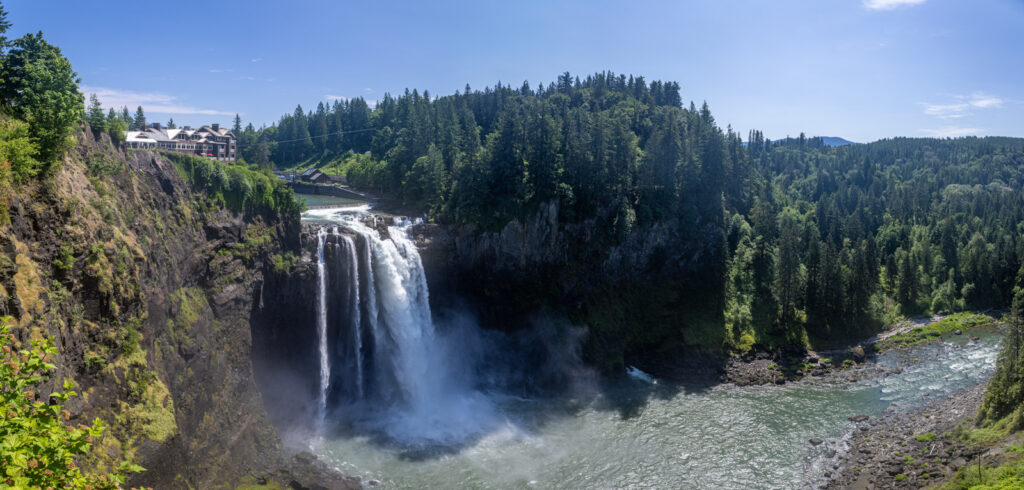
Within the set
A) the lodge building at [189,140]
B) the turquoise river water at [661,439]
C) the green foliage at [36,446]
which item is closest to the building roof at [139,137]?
the lodge building at [189,140]

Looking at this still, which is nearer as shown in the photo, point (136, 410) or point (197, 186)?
point (136, 410)

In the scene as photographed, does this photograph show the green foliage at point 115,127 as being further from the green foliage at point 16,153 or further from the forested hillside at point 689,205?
the forested hillside at point 689,205

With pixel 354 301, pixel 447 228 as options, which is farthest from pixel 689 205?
pixel 354 301

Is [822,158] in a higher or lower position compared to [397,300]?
higher

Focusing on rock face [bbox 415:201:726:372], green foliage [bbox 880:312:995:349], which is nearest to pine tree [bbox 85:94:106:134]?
rock face [bbox 415:201:726:372]

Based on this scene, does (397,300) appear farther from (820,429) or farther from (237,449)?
(820,429)

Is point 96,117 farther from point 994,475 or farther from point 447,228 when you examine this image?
point 994,475

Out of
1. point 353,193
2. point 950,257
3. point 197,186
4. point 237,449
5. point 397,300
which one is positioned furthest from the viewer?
point 950,257

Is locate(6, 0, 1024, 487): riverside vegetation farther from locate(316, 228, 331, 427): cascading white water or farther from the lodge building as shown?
the lodge building

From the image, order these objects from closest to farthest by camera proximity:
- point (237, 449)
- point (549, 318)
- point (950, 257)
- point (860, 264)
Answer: point (237, 449) < point (549, 318) < point (860, 264) < point (950, 257)

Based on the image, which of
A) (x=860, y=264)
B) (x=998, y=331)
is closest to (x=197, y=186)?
(x=860, y=264)
